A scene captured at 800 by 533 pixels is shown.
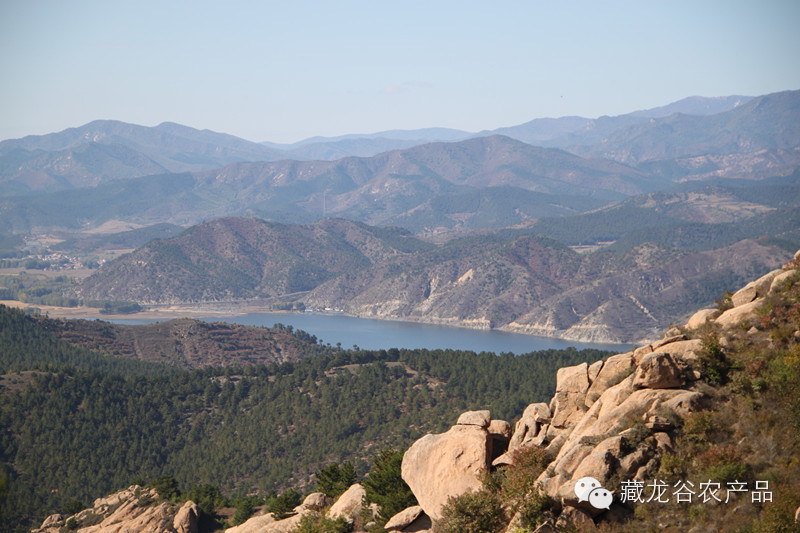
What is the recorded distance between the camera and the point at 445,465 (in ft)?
86.9

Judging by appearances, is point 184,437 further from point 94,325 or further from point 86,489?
point 94,325

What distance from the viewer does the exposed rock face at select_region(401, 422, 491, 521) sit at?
85.0ft

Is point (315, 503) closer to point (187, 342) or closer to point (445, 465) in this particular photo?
point (445, 465)

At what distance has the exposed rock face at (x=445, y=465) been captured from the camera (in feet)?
85.0

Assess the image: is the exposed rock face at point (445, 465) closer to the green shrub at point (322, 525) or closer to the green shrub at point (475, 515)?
the green shrub at point (475, 515)

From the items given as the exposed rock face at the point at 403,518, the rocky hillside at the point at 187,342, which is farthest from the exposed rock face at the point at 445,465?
the rocky hillside at the point at 187,342

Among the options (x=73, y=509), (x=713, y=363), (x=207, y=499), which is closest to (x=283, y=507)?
(x=207, y=499)

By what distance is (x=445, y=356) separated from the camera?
11781 centimetres

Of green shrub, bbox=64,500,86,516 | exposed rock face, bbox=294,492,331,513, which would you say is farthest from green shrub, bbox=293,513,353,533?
green shrub, bbox=64,500,86,516

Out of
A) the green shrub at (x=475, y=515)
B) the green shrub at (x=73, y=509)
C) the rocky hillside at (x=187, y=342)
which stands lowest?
the rocky hillside at (x=187, y=342)

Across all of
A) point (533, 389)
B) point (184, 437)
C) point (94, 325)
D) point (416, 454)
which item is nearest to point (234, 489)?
point (184, 437)

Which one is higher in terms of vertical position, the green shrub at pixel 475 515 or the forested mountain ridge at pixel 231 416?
the green shrub at pixel 475 515

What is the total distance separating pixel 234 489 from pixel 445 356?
45.8 m

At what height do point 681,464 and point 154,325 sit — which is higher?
point 681,464
